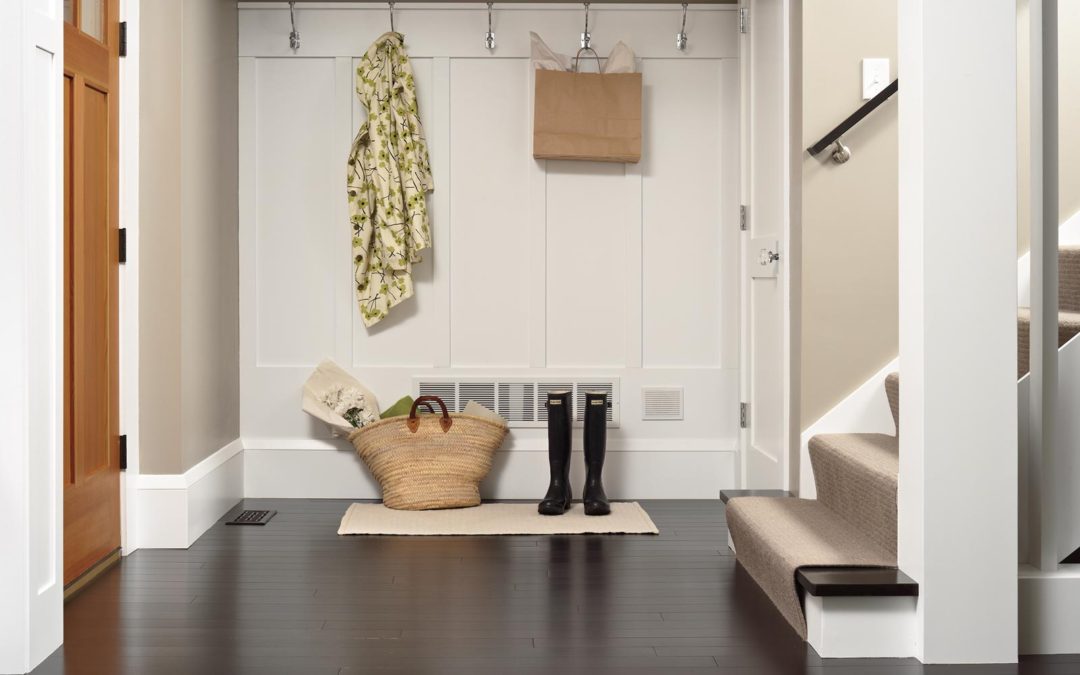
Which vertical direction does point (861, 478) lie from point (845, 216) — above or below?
below

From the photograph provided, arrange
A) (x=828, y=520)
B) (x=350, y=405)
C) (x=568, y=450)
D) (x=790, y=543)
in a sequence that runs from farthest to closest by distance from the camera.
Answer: (x=350, y=405) → (x=568, y=450) → (x=828, y=520) → (x=790, y=543)

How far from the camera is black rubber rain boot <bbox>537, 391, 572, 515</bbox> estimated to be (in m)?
4.08

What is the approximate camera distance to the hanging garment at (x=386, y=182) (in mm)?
4293

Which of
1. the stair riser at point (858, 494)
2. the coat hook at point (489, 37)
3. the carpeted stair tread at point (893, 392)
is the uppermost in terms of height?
the coat hook at point (489, 37)

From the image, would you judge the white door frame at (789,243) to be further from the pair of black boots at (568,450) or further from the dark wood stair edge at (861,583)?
the dark wood stair edge at (861,583)

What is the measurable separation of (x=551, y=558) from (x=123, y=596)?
1.23 metres

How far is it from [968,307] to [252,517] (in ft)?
8.64

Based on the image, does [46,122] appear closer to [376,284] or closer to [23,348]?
[23,348]

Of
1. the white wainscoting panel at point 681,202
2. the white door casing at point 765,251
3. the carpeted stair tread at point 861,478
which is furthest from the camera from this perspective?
the white wainscoting panel at point 681,202

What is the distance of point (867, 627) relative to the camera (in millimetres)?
2471

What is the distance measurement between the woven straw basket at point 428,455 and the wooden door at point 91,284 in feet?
3.22

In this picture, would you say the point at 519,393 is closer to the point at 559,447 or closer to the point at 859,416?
the point at 559,447

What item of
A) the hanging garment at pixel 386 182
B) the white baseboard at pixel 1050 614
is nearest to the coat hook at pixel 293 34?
the hanging garment at pixel 386 182

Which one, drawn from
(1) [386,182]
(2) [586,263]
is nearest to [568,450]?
(2) [586,263]
